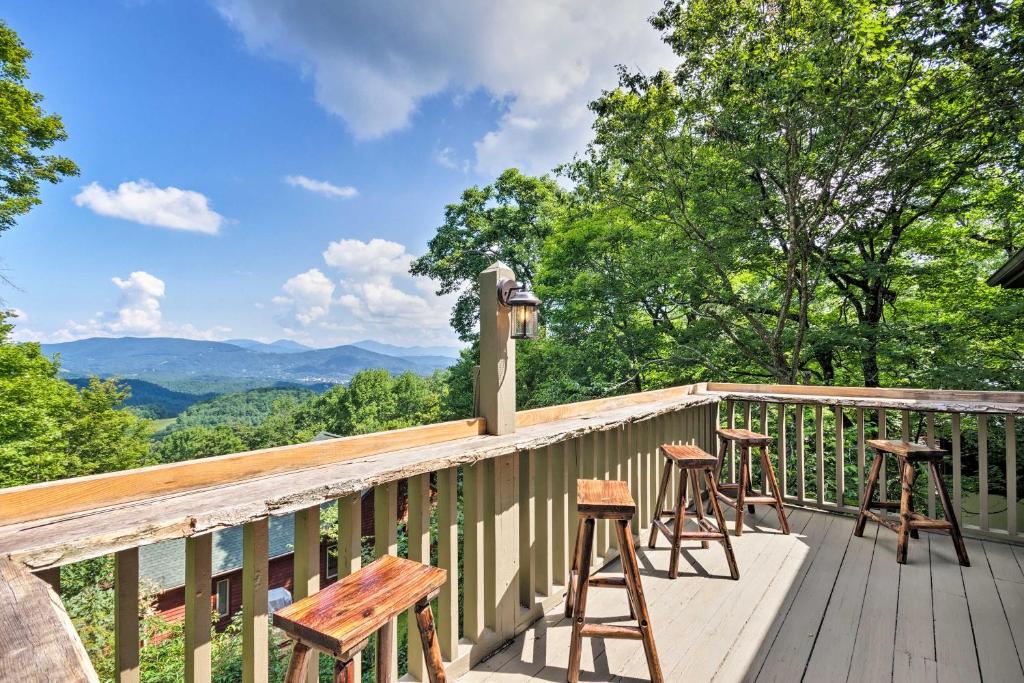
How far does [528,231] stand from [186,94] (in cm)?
2786

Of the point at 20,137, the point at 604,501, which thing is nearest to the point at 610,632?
the point at 604,501

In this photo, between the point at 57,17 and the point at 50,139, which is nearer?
the point at 50,139

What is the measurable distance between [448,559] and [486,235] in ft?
47.1

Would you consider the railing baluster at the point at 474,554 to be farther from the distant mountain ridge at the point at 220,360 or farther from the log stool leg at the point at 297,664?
the distant mountain ridge at the point at 220,360

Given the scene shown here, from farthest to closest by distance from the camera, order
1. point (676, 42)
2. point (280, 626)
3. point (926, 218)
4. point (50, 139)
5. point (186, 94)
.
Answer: point (186, 94) → point (50, 139) → point (676, 42) → point (926, 218) → point (280, 626)

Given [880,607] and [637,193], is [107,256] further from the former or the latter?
[880,607]

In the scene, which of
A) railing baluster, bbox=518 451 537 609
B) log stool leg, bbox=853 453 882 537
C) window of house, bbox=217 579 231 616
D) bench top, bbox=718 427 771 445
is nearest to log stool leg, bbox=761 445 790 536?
bench top, bbox=718 427 771 445

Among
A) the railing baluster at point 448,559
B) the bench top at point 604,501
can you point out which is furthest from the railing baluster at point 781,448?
the railing baluster at point 448,559

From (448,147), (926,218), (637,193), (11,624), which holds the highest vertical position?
(448,147)

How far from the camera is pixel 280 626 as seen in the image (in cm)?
100

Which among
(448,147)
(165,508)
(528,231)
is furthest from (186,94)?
(165,508)

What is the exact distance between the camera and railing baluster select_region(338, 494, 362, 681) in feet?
4.75

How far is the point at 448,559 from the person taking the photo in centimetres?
179

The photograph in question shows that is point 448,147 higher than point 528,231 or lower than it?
higher
